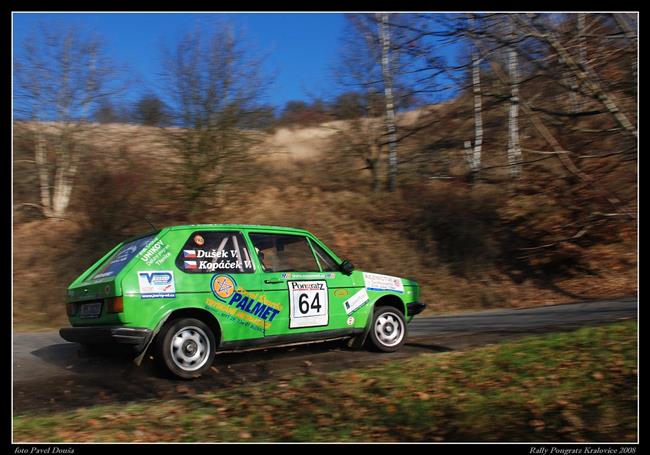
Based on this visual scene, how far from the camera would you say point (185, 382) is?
6336mm

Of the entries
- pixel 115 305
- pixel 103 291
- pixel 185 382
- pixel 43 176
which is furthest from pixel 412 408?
pixel 43 176

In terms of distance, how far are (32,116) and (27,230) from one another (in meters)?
3.04

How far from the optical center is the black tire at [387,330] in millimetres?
7746

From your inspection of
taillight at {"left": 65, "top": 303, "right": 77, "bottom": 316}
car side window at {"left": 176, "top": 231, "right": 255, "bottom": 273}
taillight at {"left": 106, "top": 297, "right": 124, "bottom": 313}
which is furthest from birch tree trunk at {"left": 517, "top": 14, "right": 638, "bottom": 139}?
taillight at {"left": 65, "top": 303, "right": 77, "bottom": 316}

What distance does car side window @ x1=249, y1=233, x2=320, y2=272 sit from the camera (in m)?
7.17

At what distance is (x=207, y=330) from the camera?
6527mm

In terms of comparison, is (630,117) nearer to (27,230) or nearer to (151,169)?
(151,169)

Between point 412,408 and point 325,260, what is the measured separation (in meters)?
2.81

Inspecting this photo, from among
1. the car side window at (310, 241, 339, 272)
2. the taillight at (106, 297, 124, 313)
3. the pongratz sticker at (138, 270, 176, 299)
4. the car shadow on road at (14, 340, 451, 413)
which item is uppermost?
the car side window at (310, 241, 339, 272)

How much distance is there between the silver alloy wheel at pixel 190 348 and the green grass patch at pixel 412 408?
0.31 metres

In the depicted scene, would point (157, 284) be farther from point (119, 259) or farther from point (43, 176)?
point (43, 176)

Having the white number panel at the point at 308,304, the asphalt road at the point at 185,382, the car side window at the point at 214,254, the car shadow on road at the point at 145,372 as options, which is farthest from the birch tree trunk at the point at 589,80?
the car side window at the point at 214,254

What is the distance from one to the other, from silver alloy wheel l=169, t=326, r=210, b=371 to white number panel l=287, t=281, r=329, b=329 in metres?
1.09

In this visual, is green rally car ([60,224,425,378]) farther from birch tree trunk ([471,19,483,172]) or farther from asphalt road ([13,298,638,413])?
birch tree trunk ([471,19,483,172])
